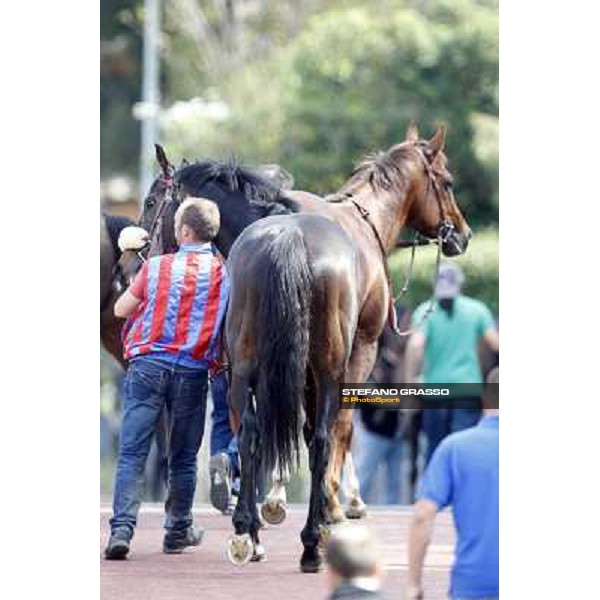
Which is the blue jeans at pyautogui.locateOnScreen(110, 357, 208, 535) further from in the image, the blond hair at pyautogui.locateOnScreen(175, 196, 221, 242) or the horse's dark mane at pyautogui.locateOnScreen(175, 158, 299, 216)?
the horse's dark mane at pyautogui.locateOnScreen(175, 158, 299, 216)

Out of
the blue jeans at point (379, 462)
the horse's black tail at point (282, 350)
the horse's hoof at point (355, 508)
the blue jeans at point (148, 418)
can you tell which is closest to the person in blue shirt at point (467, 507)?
the horse's black tail at point (282, 350)

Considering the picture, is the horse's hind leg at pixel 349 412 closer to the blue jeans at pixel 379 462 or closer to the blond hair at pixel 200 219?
the blond hair at pixel 200 219

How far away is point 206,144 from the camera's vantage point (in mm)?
11070

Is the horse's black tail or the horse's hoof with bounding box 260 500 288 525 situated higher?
the horse's black tail

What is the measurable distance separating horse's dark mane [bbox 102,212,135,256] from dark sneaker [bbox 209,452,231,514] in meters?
1.78

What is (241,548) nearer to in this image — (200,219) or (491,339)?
(200,219)

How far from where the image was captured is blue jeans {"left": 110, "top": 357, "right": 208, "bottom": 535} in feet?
26.2

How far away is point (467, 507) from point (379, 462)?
5459 mm

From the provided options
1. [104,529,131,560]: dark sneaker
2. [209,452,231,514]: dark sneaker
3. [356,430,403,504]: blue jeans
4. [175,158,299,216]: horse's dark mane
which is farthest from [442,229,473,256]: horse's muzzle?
[104,529,131,560]: dark sneaker

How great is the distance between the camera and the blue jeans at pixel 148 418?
7988 millimetres

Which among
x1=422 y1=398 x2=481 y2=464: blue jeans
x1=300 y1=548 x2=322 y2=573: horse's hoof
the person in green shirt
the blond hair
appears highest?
the blond hair
